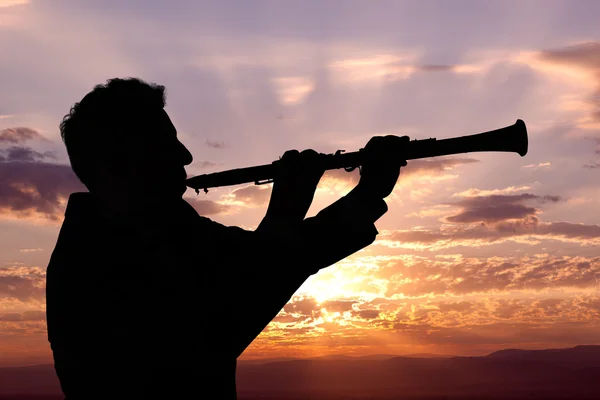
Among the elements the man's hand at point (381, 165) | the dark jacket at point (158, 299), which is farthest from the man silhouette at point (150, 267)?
the man's hand at point (381, 165)

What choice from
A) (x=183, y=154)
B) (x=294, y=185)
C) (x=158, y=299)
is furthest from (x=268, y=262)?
(x=183, y=154)

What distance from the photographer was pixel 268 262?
176 inches

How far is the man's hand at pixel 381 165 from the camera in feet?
17.4

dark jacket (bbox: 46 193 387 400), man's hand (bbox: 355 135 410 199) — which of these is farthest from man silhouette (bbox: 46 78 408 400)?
man's hand (bbox: 355 135 410 199)

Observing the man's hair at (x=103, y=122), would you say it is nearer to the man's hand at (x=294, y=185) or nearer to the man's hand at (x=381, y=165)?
the man's hand at (x=294, y=185)

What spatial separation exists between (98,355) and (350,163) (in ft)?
9.43

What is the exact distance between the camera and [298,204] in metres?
4.72

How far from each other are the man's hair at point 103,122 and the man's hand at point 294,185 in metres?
1.10

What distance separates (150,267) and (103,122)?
45.2 inches

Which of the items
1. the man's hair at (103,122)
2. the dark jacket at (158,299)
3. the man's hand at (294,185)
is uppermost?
the man's hair at (103,122)

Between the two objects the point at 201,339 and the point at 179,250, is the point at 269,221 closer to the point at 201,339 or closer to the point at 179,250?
the point at 179,250

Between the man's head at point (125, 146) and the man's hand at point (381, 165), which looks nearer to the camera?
the man's head at point (125, 146)

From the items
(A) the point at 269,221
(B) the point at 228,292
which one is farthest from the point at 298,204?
(B) the point at 228,292

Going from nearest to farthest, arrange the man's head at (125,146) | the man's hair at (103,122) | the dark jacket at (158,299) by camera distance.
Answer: the dark jacket at (158,299), the man's head at (125,146), the man's hair at (103,122)
